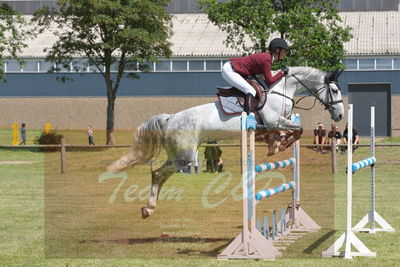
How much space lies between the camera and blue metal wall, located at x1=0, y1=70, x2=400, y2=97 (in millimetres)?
47438

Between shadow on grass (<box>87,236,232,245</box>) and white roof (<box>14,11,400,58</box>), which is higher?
white roof (<box>14,11,400,58</box>)

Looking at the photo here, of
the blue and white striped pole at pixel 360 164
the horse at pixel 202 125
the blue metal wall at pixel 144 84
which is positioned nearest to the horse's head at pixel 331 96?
the horse at pixel 202 125

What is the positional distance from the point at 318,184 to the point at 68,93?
111 feet

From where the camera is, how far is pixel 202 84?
49.6 m

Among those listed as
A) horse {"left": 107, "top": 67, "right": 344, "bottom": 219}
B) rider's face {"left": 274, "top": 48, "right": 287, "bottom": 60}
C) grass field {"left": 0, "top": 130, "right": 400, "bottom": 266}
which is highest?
rider's face {"left": 274, "top": 48, "right": 287, "bottom": 60}

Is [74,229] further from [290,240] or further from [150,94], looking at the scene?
[150,94]

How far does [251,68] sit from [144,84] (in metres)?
41.3

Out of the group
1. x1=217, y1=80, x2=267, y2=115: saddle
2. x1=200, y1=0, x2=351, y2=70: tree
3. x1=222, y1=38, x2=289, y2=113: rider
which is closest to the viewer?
x1=222, y1=38, x2=289, y2=113: rider

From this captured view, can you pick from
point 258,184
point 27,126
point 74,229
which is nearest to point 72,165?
point 258,184

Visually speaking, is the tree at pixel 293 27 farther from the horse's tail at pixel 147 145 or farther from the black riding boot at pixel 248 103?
the black riding boot at pixel 248 103

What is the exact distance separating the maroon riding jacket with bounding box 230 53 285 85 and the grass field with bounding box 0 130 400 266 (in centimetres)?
207

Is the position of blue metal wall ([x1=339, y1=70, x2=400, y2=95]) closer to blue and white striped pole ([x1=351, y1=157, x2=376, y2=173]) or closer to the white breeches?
blue and white striped pole ([x1=351, y1=157, x2=376, y2=173])

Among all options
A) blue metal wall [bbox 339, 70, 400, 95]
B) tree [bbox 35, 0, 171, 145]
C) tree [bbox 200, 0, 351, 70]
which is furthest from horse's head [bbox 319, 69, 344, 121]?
blue metal wall [bbox 339, 70, 400, 95]

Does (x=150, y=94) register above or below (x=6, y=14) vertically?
below
